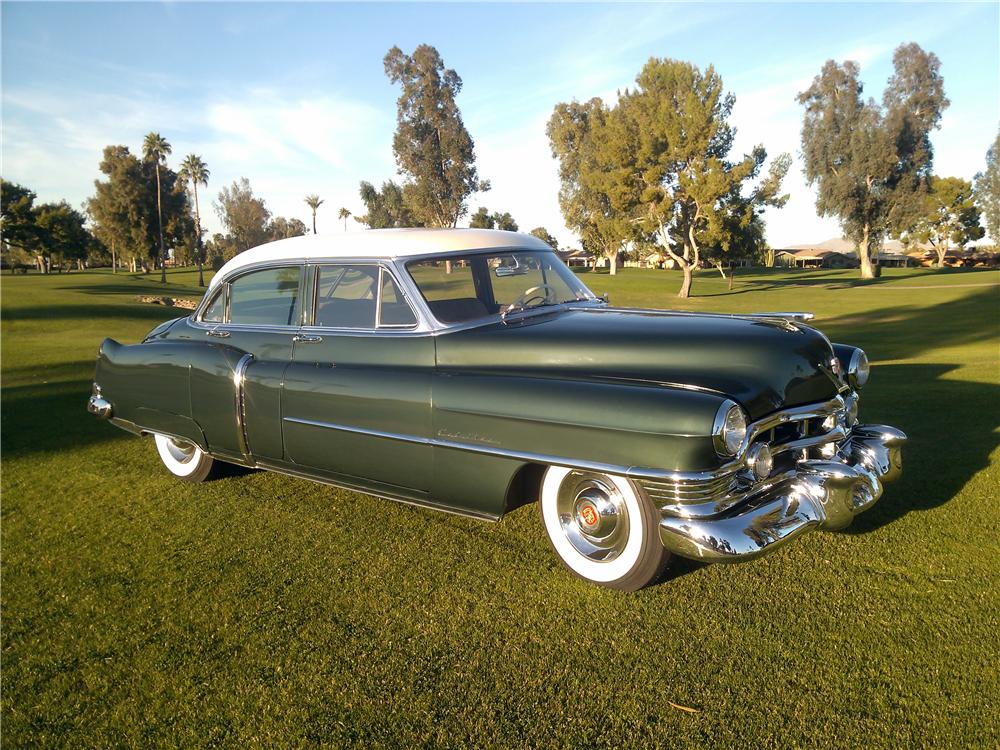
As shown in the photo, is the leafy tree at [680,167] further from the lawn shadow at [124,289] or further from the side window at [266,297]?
the side window at [266,297]

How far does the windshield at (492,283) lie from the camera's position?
162 inches

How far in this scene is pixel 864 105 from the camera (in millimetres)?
47000

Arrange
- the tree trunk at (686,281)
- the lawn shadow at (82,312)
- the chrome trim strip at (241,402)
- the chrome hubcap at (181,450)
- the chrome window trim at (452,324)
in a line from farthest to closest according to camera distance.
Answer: the tree trunk at (686,281) < the lawn shadow at (82,312) < the chrome hubcap at (181,450) < the chrome trim strip at (241,402) < the chrome window trim at (452,324)

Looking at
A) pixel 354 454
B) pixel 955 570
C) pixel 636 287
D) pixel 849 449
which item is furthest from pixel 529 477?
pixel 636 287

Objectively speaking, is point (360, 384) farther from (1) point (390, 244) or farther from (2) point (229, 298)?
(2) point (229, 298)

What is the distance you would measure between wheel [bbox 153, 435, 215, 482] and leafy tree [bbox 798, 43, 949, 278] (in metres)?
49.8

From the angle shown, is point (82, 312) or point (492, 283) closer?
point (492, 283)

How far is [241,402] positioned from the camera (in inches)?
173

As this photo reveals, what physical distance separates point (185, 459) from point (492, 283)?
284 cm

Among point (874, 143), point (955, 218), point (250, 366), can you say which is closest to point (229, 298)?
point (250, 366)

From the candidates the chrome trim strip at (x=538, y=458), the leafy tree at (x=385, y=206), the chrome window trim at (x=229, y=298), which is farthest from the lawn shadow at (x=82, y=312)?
the leafy tree at (x=385, y=206)

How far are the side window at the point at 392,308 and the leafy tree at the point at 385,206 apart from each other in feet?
184

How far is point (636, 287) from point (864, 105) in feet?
69.5

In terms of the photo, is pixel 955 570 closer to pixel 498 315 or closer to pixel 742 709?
pixel 742 709
